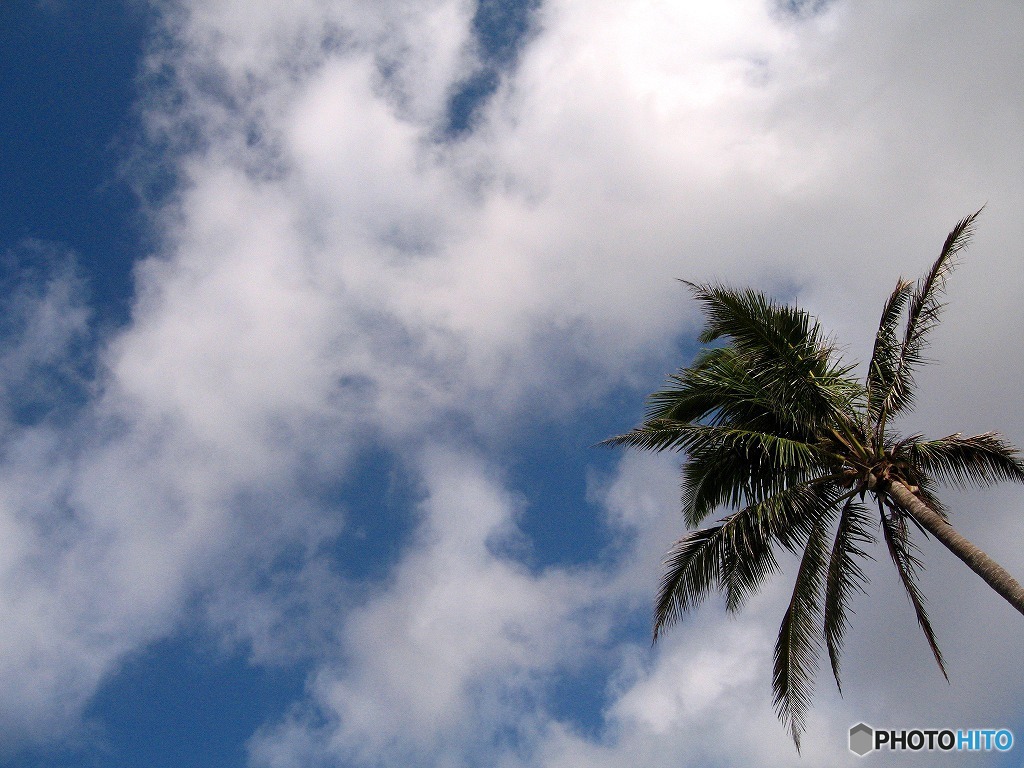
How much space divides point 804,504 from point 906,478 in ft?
6.06

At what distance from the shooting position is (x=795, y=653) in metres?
12.1

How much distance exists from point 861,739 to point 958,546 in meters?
4.88

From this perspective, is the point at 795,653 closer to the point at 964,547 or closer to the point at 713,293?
the point at 964,547

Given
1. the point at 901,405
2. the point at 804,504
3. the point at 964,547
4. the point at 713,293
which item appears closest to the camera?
the point at 964,547

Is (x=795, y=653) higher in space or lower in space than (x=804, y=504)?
lower

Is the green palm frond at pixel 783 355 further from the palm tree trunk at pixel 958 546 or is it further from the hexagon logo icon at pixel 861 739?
the hexagon logo icon at pixel 861 739

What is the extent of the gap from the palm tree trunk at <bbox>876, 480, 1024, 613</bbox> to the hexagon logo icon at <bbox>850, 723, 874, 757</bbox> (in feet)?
15.1

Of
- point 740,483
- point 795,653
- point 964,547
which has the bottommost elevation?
point 795,653

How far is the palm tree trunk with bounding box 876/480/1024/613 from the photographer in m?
9.59

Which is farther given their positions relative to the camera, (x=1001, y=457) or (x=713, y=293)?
(x=713, y=293)

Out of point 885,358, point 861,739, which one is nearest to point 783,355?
point 885,358

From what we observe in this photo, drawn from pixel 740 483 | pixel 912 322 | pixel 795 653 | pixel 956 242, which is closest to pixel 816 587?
pixel 795 653

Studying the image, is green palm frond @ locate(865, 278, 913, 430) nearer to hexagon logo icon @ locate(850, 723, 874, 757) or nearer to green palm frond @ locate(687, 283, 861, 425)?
green palm frond @ locate(687, 283, 861, 425)

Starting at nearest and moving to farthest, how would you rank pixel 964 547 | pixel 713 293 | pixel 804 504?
pixel 964 547 < pixel 804 504 < pixel 713 293
